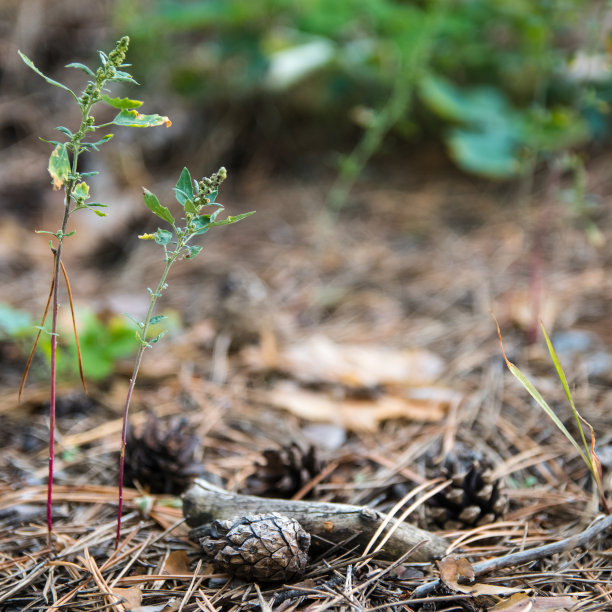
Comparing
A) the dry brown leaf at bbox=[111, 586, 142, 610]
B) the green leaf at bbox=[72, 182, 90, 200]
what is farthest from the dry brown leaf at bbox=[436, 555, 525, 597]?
the green leaf at bbox=[72, 182, 90, 200]

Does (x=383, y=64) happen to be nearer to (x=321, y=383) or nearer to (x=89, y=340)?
(x=321, y=383)

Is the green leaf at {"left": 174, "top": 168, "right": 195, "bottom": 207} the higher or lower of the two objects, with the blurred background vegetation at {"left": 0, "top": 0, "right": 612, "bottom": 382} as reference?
higher

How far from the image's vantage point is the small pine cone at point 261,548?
905 mm

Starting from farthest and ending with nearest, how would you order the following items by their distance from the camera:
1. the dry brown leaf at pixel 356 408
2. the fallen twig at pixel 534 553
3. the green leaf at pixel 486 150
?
the green leaf at pixel 486 150 < the dry brown leaf at pixel 356 408 < the fallen twig at pixel 534 553

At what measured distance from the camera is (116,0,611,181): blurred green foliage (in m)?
2.94

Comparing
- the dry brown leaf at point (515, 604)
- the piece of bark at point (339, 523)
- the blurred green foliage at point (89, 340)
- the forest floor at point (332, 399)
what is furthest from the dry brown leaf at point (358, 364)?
the dry brown leaf at point (515, 604)

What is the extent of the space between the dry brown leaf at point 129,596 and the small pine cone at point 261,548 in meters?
0.13

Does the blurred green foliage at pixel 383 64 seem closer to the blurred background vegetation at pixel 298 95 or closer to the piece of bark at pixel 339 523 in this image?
the blurred background vegetation at pixel 298 95

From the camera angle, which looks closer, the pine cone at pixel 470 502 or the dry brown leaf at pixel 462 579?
the dry brown leaf at pixel 462 579

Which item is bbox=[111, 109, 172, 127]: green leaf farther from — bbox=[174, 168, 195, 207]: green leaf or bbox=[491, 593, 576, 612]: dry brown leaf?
bbox=[491, 593, 576, 612]: dry brown leaf

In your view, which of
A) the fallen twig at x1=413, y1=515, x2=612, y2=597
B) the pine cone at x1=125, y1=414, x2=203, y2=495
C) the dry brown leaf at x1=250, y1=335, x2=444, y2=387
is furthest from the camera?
the dry brown leaf at x1=250, y1=335, x2=444, y2=387

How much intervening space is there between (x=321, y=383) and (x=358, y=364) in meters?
0.15

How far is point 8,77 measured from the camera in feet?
11.8

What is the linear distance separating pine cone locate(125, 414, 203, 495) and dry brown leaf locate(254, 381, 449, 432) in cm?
41
